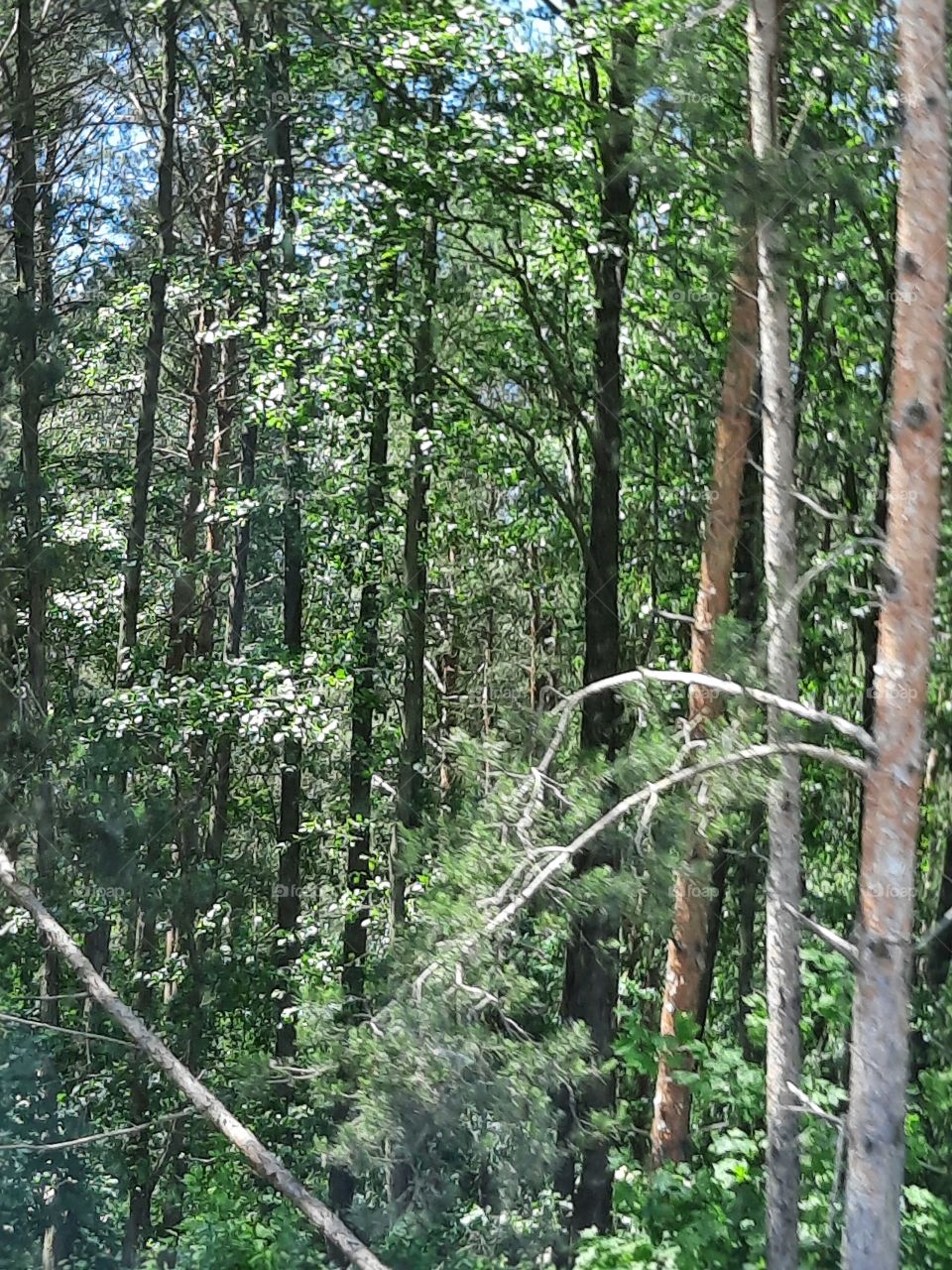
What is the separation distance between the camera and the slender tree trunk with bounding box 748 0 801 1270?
4.10 m

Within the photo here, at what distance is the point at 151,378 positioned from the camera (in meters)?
Result: 7.42

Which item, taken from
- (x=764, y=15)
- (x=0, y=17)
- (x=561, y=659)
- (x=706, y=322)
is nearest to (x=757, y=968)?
(x=561, y=659)

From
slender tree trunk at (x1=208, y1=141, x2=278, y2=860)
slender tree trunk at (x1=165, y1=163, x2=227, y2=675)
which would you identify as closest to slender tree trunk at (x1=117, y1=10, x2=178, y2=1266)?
slender tree trunk at (x1=165, y1=163, x2=227, y2=675)

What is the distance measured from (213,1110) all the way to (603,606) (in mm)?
3159

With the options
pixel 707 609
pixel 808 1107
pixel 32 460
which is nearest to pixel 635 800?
pixel 808 1107

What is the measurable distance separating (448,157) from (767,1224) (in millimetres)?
4652

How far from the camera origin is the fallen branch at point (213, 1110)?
4.45 meters

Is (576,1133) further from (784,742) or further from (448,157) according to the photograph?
(448,157)

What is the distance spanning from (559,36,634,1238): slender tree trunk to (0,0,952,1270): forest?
3 centimetres

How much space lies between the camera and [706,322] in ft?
21.9
